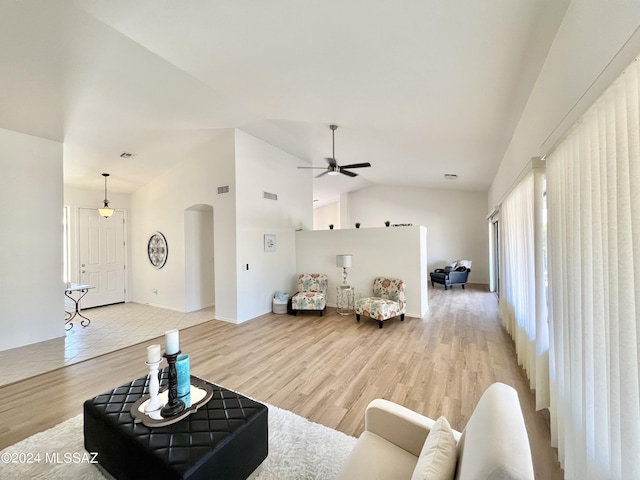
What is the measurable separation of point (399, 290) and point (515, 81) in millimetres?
3577

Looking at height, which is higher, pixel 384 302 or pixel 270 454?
pixel 384 302

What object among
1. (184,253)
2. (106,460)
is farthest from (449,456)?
(184,253)

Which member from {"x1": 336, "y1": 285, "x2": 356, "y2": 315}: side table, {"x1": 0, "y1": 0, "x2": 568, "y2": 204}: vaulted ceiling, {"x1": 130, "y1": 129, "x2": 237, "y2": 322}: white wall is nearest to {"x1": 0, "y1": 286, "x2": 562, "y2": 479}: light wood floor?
{"x1": 336, "y1": 285, "x2": 356, "y2": 315}: side table

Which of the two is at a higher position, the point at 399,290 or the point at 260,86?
the point at 260,86

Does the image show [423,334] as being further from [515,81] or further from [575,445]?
[515,81]

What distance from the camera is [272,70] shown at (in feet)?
9.74

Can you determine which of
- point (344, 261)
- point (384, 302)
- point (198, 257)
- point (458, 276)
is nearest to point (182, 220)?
point (198, 257)

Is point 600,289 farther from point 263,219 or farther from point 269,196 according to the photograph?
point 269,196

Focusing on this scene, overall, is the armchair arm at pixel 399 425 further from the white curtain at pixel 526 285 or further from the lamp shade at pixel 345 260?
the lamp shade at pixel 345 260

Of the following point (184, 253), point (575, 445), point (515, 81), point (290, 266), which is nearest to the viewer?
point (575, 445)

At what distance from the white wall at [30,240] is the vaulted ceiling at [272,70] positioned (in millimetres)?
382

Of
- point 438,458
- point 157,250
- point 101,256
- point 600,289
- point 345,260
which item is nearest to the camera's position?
point 438,458

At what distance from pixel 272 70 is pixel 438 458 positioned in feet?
11.4

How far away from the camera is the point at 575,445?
62.1 inches
